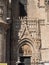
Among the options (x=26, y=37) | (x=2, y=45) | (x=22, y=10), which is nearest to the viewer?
(x=2, y=45)

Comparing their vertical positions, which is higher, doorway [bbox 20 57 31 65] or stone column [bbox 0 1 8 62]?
stone column [bbox 0 1 8 62]

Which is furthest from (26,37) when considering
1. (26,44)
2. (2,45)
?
(2,45)

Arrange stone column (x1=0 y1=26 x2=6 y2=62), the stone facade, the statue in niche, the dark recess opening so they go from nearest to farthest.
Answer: stone column (x1=0 y1=26 x2=6 y2=62) < the stone facade < the statue in niche < the dark recess opening

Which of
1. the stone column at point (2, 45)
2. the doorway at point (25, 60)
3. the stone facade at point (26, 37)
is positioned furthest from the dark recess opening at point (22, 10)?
the stone column at point (2, 45)

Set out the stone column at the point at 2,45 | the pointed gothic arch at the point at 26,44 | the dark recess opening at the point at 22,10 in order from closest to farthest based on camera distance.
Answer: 1. the stone column at the point at 2,45
2. the pointed gothic arch at the point at 26,44
3. the dark recess opening at the point at 22,10

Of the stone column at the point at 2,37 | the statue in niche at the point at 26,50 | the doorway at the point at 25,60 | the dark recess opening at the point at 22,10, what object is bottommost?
the doorway at the point at 25,60

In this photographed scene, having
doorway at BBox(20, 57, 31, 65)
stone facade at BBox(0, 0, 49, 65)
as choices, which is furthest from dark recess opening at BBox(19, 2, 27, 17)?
doorway at BBox(20, 57, 31, 65)

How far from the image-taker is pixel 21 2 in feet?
105

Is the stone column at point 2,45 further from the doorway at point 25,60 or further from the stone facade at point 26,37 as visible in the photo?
the doorway at point 25,60

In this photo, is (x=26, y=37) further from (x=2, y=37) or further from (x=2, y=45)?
(x=2, y=45)

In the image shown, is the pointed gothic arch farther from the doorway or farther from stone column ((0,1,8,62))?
stone column ((0,1,8,62))

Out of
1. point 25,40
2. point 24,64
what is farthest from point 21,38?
point 24,64

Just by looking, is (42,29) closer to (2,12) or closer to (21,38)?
(21,38)

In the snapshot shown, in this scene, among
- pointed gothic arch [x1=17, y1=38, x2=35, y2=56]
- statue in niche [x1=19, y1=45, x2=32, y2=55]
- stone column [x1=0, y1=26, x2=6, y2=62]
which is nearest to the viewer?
stone column [x1=0, y1=26, x2=6, y2=62]
